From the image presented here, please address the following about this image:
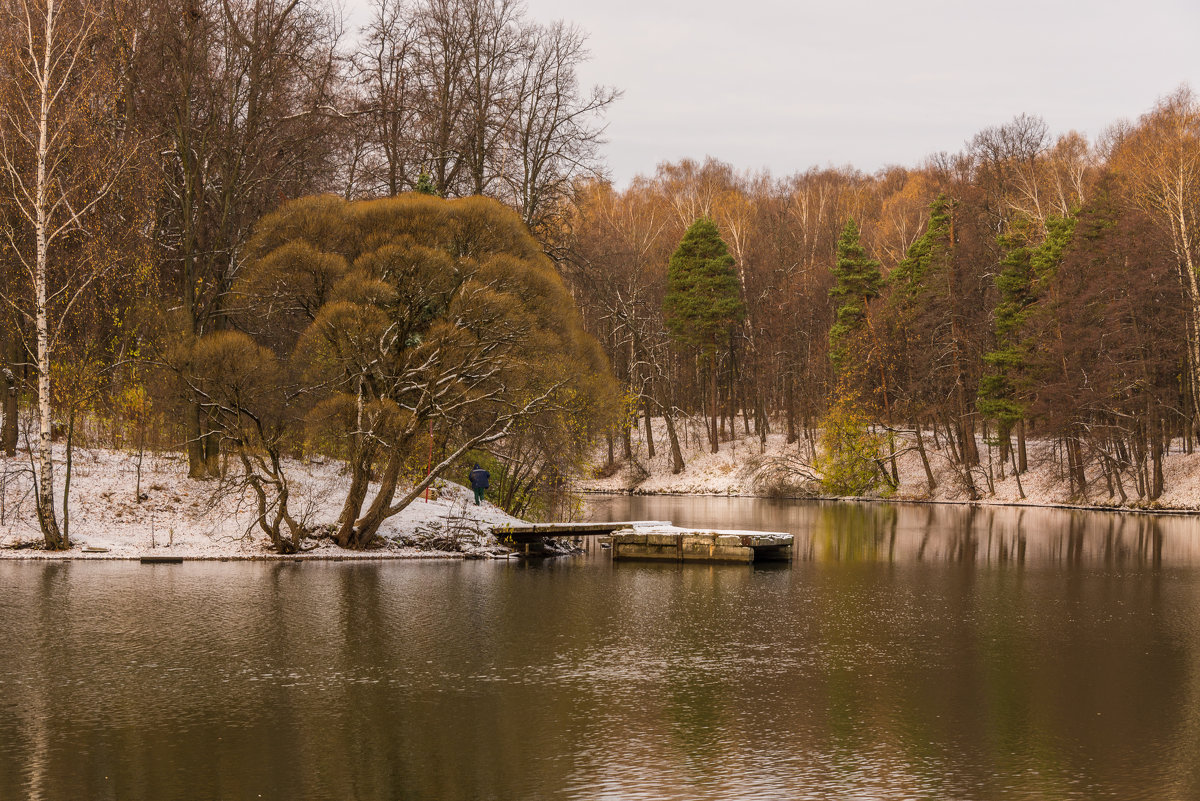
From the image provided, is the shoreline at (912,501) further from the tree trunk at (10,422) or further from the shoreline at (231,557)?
the tree trunk at (10,422)

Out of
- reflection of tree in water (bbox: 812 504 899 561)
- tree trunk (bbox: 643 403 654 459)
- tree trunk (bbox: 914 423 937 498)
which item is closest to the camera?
reflection of tree in water (bbox: 812 504 899 561)

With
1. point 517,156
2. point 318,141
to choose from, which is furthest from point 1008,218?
point 318,141

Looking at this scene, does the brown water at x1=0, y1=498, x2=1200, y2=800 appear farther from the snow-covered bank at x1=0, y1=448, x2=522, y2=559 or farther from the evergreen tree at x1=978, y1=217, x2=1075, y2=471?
the evergreen tree at x1=978, y1=217, x2=1075, y2=471

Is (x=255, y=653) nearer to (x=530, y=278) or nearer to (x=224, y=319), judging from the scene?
(x=530, y=278)

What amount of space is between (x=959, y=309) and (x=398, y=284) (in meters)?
40.4

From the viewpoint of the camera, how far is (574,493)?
3922 centimetres

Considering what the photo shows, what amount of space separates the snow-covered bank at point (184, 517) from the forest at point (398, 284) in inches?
25.5

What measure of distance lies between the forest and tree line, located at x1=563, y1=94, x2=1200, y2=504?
0.93 feet

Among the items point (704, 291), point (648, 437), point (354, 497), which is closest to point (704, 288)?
point (704, 291)

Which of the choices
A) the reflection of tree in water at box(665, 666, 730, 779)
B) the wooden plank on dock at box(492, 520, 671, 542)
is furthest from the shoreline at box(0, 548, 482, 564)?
the reflection of tree in water at box(665, 666, 730, 779)

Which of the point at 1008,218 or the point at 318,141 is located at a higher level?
the point at 1008,218

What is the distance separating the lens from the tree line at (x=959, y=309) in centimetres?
5250

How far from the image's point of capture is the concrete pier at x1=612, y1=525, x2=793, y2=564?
3216cm

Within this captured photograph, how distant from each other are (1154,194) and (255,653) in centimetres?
4856
